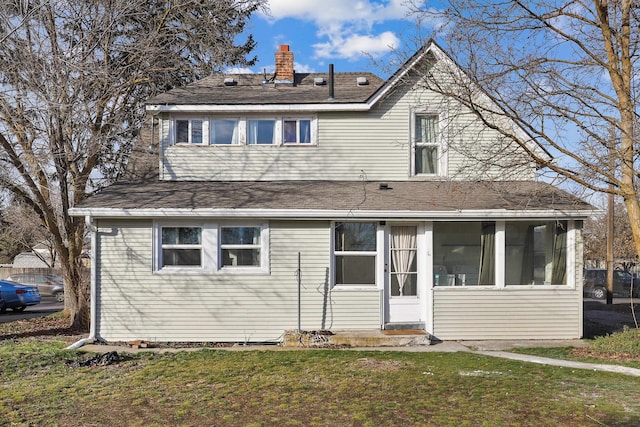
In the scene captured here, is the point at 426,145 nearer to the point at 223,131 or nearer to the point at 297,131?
the point at 297,131

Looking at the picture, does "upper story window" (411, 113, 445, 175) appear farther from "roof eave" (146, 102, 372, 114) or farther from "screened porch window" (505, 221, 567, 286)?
"screened porch window" (505, 221, 567, 286)

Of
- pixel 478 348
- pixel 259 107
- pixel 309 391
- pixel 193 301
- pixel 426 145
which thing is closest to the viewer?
pixel 309 391

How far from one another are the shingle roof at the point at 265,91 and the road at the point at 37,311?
989 cm

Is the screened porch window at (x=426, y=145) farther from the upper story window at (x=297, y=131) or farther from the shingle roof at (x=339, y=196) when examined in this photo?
the upper story window at (x=297, y=131)

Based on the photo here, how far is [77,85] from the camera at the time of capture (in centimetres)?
1247

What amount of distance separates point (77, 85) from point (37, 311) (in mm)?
12534

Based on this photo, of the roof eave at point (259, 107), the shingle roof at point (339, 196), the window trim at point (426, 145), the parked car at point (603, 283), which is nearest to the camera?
the shingle roof at point (339, 196)

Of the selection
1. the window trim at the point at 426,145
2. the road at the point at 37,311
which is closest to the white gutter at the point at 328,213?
the window trim at the point at 426,145

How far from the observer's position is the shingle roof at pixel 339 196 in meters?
11.0

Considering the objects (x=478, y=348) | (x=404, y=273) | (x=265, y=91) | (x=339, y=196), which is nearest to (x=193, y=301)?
(x=339, y=196)

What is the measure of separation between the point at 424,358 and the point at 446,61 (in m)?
6.80

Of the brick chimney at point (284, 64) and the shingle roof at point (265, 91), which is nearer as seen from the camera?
the shingle roof at point (265, 91)

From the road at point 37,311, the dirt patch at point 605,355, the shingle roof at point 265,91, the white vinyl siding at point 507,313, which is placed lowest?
the road at point 37,311

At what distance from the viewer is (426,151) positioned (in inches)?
508
